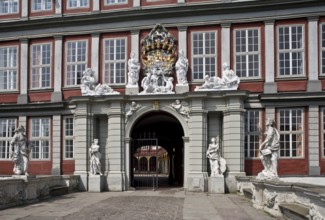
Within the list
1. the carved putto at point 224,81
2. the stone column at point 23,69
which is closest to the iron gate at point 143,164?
the carved putto at point 224,81

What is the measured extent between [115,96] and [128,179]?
415 cm

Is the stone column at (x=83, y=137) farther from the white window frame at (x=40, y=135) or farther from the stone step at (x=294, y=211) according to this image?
the stone step at (x=294, y=211)

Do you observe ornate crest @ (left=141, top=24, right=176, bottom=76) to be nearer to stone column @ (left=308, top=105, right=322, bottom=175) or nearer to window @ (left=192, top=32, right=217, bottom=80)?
window @ (left=192, top=32, right=217, bottom=80)

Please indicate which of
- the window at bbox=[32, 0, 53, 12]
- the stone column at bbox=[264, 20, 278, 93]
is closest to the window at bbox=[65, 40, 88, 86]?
the window at bbox=[32, 0, 53, 12]

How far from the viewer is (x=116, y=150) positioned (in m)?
23.7

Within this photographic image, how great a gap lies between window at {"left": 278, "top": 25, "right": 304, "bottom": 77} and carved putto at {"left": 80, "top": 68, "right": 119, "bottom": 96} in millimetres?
8458

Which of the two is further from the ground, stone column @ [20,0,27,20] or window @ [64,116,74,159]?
stone column @ [20,0,27,20]

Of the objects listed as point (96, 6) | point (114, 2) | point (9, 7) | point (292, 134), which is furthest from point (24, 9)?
point (292, 134)

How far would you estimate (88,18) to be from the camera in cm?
2553

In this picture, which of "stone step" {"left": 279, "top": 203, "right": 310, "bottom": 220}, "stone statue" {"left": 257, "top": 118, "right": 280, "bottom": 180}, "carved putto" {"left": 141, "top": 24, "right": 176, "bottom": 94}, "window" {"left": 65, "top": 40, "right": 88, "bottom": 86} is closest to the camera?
Result: "stone step" {"left": 279, "top": 203, "right": 310, "bottom": 220}

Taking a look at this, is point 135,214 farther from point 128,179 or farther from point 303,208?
point 128,179

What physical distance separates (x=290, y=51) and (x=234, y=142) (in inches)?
209

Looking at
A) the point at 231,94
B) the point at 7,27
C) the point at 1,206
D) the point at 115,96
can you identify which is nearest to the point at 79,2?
the point at 7,27

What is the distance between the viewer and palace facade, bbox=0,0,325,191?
22922 millimetres
